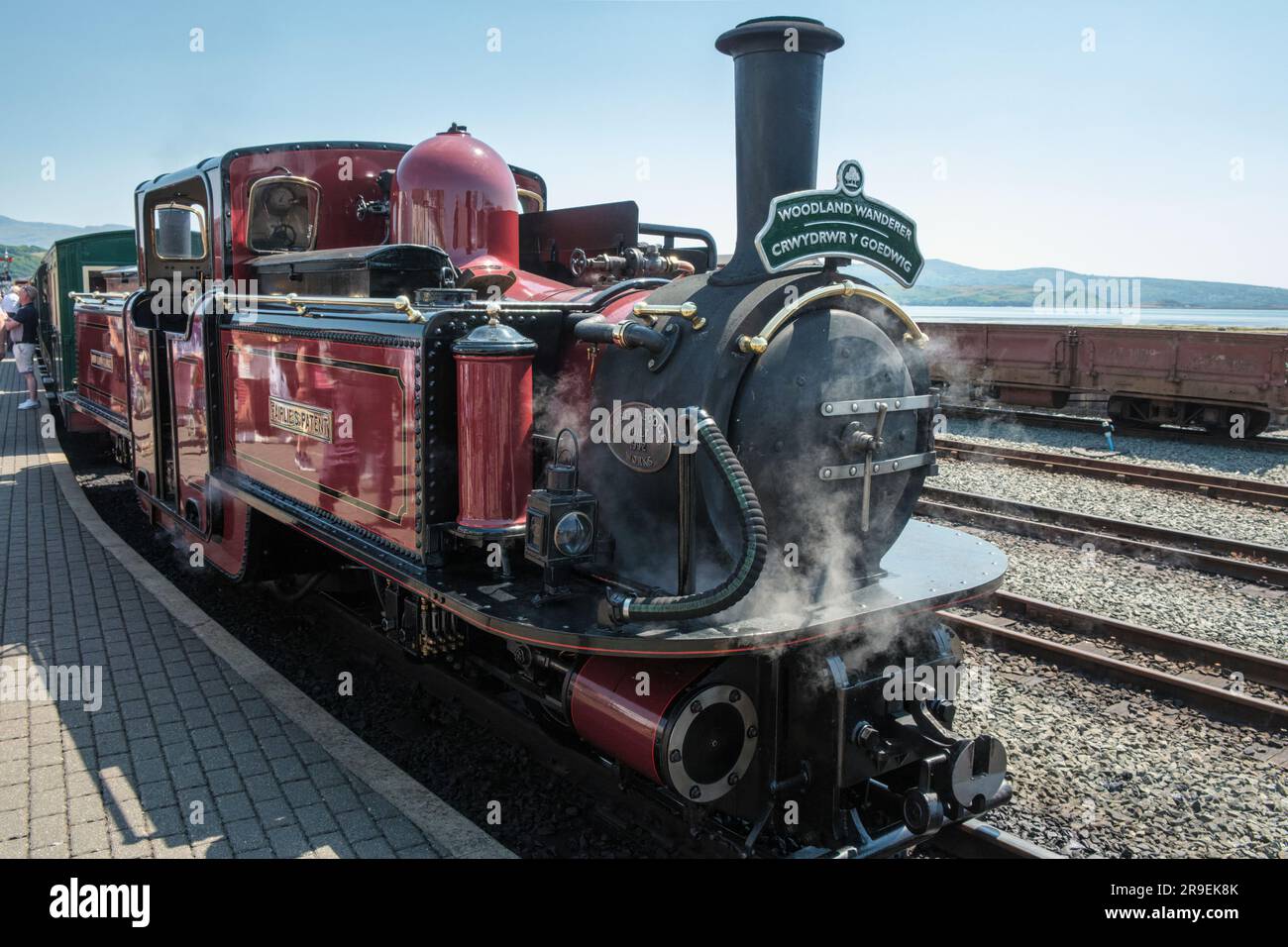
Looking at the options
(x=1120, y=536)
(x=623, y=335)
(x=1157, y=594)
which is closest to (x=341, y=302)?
(x=623, y=335)

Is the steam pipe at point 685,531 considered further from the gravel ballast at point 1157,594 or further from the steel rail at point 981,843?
the gravel ballast at point 1157,594

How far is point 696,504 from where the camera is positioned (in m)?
3.44

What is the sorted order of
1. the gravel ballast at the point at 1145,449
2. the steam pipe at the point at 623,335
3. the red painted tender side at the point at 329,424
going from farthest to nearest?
1. the gravel ballast at the point at 1145,449
2. the red painted tender side at the point at 329,424
3. the steam pipe at the point at 623,335

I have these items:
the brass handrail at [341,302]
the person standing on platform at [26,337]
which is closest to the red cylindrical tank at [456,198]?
the brass handrail at [341,302]

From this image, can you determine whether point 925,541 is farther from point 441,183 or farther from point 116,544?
point 116,544

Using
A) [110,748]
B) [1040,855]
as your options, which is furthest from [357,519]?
[1040,855]

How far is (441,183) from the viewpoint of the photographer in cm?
478

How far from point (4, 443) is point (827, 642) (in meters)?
13.3

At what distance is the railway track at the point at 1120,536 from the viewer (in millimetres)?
7172

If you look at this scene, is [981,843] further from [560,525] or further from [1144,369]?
[1144,369]

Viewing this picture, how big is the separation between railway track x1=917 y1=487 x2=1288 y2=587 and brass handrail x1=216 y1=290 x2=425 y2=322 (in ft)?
18.2

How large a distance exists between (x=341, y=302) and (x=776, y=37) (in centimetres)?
223

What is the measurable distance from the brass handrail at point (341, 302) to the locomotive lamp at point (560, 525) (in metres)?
0.89

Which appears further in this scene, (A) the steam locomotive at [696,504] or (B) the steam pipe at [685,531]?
(A) the steam locomotive at [696,504]
